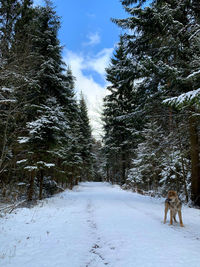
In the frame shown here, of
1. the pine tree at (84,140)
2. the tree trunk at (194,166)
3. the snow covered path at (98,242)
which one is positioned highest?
the pine tree at (84,140)

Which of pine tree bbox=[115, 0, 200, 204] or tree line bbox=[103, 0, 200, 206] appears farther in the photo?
tree line bbox=[103, 0, 200, 206]

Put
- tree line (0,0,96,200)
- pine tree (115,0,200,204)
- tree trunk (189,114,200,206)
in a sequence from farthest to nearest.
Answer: tree trunk (189,114,200,206) < tree line (0,0,96,200) < pine tree (115,0,200,204)

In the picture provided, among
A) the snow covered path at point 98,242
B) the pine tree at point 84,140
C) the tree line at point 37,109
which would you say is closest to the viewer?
the snow covered path at point 98,242

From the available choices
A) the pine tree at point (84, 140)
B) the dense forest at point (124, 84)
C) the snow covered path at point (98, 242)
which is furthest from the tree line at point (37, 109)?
the pine tree at point (84, 140)

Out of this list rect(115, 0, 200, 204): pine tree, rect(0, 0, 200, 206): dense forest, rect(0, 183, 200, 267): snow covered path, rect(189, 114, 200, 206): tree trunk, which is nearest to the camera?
rect(0, 183, 200, 267): snow covered path

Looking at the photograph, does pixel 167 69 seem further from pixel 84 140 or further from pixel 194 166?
pixel 84 140

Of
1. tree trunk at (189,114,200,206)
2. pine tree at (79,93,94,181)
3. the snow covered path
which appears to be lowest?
the snow covered path

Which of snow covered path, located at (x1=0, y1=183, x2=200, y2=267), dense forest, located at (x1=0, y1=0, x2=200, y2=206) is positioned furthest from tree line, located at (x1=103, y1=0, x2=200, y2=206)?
snow covered path, located at (x1=0, y1=183, x2=200, y2=267)

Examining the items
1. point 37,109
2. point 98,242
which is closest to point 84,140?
point 37,109

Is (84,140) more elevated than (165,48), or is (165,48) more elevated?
(165,48)

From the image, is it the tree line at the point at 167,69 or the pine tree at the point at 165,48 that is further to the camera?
the tree line at the point at 167,69

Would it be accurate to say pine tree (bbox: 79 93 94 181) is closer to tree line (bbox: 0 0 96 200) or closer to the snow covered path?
tree line (bbox: 0 0 96 200)

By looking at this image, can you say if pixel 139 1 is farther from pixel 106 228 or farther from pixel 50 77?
pixel 106 228

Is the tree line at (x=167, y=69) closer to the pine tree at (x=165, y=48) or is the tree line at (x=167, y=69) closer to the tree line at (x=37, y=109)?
the pine tree at (x=165, y=48)
